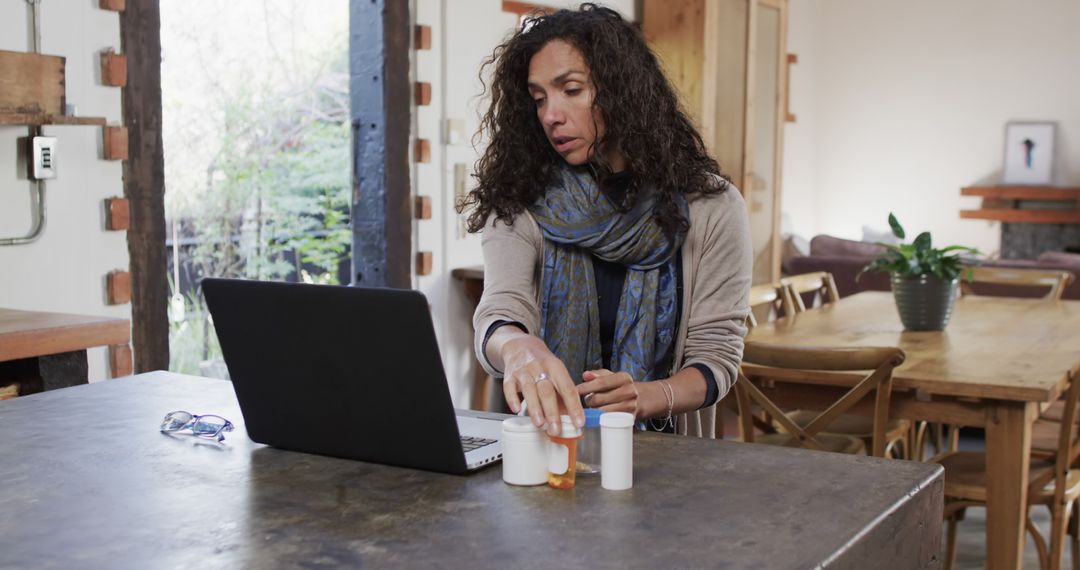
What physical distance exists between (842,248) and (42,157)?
4541 millimetres

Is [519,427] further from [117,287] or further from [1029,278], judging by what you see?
[1029,278]

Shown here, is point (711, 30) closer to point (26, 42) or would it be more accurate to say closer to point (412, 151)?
point (412, 151)

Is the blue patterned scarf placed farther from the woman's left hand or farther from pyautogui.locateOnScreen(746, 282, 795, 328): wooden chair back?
pyautogui.locateOnScreen(746, 282, 795, 328): wooden chair back

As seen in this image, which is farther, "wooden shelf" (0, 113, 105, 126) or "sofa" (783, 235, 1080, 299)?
"sofa" (783, 235, 1080, 299)

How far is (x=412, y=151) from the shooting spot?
14.1 ft

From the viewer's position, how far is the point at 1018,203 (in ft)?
27.9

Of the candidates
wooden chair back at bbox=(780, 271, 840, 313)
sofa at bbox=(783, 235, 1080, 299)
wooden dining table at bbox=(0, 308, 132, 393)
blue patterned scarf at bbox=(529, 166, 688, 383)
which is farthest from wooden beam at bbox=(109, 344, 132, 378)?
sofa at bbox=(783, 235, 1080, 299)

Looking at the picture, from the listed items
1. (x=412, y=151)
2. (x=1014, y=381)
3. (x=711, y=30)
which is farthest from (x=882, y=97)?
(x=1014, y=381)

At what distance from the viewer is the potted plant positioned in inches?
131

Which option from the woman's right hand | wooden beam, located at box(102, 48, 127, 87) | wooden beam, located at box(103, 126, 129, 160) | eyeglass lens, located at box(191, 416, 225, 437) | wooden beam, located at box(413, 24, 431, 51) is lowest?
eyeglass lens, located at box(191, 416, 225, 437)

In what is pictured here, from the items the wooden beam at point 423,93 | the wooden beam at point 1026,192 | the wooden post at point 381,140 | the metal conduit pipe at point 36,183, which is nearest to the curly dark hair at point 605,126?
the metal conduit pipe at point 36,183

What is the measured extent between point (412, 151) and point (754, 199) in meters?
2.45

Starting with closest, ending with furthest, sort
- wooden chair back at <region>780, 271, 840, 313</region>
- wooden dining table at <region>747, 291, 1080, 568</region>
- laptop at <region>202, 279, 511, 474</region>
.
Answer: laptop at <region>202, 279, 511, 474</region>
wooden dining table at <region>747, 291, 1080, 568</region>
wooden chair back at <region>780, 271, 840, 313</region>

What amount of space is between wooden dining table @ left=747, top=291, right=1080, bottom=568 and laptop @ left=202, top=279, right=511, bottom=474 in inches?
61.7
